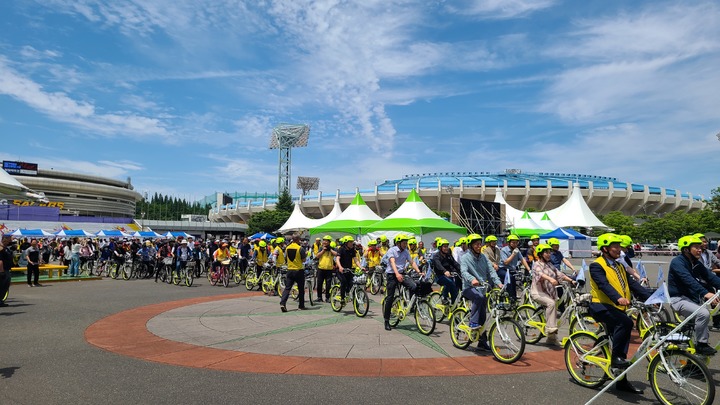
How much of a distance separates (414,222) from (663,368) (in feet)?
65.0

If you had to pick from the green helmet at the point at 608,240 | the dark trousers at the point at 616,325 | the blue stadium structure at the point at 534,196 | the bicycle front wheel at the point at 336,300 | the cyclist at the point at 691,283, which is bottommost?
the bicycle front wheel at the point at 336,300

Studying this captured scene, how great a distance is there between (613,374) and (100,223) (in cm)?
7866

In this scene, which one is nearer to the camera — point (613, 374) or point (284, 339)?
point (613, 374)

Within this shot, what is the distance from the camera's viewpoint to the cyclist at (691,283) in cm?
532

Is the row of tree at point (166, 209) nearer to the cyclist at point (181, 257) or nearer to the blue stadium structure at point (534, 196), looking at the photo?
the blue stadium structure at point (534, 196)

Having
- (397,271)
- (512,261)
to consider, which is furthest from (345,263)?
(512,261)

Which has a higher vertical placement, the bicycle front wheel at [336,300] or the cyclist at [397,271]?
the cyclist at [397,271]

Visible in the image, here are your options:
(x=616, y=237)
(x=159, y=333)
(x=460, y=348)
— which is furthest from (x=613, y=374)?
(x=159, y=333)

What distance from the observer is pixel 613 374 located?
4820 mm

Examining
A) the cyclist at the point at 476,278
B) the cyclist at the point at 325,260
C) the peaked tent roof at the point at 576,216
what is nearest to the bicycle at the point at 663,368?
the cyclist at the point at 476,278

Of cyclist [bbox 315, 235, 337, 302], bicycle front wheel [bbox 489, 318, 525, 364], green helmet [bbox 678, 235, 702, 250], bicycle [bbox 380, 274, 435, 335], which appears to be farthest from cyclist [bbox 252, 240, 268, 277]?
green helmet [bbox 678, 235, 702, 250]

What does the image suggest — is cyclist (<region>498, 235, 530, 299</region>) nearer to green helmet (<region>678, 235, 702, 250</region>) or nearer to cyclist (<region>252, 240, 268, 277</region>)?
green helmet (<region>678, 235, 702, 250</region>)

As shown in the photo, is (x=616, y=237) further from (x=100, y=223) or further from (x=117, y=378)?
(x=100, y=223)

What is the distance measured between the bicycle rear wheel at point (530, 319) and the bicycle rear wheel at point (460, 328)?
1062mm
